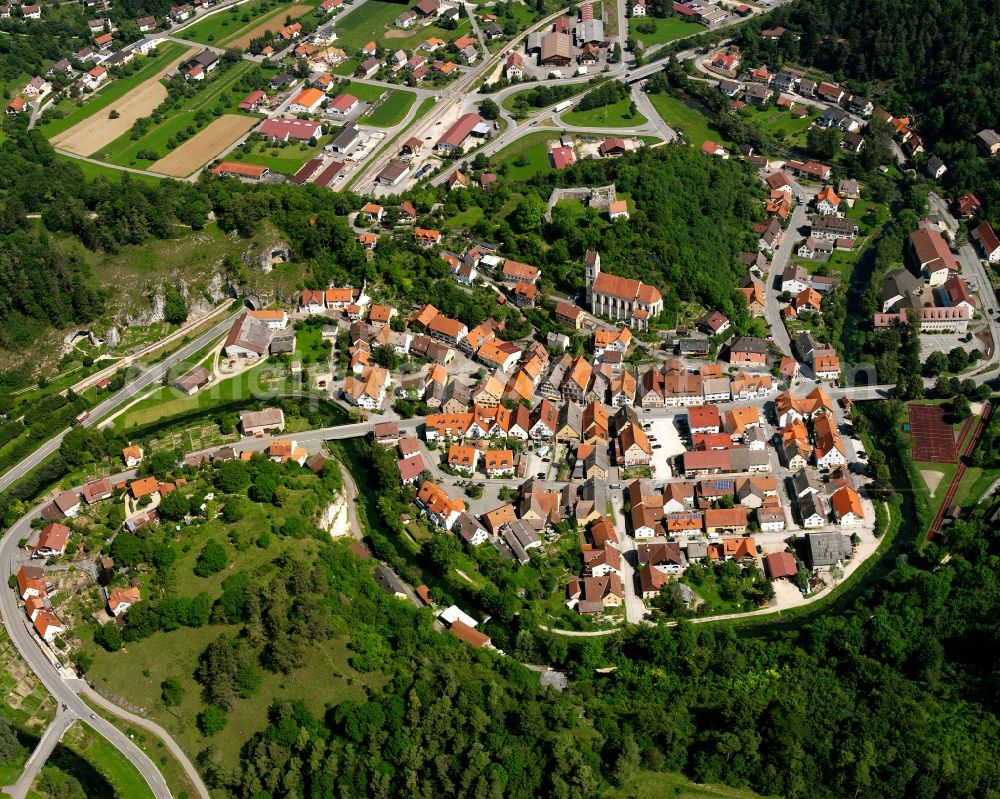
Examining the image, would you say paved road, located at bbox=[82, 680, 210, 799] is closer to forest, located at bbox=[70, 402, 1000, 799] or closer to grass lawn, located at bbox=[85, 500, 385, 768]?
grass lawn, located at bbox=[85, 500, 385, 768]

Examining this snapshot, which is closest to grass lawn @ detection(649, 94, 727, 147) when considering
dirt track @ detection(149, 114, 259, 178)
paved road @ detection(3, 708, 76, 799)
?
dirt track @ detection(149, 114, 259, 178)

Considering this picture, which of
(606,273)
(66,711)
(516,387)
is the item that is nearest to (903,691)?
(516,387)

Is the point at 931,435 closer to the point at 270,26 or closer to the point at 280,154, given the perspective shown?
the point at 280,154

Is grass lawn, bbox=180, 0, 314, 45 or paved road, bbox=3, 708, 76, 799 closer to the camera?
paved road, bbox=3, 708, 76, 799

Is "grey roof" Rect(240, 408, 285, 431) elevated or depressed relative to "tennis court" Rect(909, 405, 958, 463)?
elevated

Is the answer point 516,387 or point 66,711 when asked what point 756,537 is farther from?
point 66,711

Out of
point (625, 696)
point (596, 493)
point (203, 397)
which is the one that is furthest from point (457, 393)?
point (625, 696)

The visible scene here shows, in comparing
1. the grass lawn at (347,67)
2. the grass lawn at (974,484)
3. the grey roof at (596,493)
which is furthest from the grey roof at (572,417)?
the grass lawn at (347,67)
